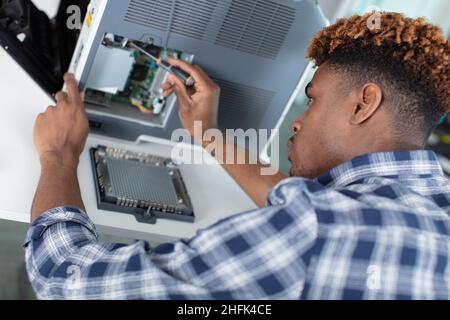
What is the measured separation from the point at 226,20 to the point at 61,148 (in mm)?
554

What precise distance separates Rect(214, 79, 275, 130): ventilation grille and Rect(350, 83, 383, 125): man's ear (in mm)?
695

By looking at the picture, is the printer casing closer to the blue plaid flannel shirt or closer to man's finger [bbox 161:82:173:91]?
man's finger [bbox 161:82:173:91]

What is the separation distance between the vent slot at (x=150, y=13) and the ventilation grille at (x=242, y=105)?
270mm

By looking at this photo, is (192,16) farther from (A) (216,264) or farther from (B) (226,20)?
(A) (216,264)

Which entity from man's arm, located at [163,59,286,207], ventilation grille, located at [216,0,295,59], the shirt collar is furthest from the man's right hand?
the shirt collar

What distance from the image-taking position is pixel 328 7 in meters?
4.25

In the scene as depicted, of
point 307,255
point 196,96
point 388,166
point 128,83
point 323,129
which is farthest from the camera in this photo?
point 128,83

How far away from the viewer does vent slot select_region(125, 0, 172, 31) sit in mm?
1377

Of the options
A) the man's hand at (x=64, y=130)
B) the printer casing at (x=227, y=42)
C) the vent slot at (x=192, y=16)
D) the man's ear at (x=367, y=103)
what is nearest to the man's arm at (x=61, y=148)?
the man's hand at (x=64, y=130)

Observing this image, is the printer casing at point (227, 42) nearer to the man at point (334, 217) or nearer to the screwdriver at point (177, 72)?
the screwdriver at point (177, 72)

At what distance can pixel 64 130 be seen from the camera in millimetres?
1370

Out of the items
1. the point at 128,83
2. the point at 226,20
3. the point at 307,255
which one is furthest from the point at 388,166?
the point at 128,83

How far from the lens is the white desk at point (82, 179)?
4.06 ft
